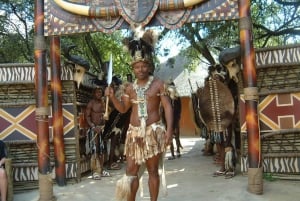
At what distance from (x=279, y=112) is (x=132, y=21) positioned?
2.94m

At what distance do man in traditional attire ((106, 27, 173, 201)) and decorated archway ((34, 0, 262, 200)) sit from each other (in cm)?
90

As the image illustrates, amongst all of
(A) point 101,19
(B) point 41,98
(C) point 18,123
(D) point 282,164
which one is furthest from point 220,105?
(C) point 18,123

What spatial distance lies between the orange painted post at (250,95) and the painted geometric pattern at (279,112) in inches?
40.6

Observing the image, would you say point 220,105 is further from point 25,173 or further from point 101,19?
point 25,173

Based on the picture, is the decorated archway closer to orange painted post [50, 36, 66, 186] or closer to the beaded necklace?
orange painted post [50, 36, 66, 186]

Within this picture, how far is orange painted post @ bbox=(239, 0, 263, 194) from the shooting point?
572cm

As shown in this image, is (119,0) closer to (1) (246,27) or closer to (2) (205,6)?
(2) (205,6)

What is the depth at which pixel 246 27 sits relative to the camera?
5.72m

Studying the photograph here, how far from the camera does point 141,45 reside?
4996 mm

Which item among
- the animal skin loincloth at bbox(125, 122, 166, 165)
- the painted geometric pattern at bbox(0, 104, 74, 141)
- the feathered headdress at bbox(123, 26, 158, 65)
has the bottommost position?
the animal skin loincloth at bbox(125, 122, 166, 165)

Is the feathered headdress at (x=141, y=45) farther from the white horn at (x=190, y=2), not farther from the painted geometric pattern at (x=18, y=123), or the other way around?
the painted geometric pattern at (x=18, y=123)

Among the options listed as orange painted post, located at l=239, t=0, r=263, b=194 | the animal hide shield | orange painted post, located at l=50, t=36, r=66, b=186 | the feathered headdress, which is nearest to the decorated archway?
orange painted post, located at l=239, t=0, r=263, b=194

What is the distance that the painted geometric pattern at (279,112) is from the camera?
6613 millimetres

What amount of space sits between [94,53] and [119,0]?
8175 millimetres
